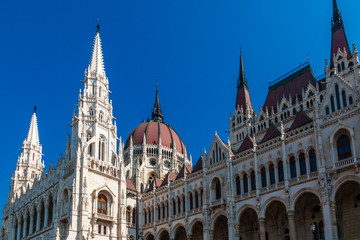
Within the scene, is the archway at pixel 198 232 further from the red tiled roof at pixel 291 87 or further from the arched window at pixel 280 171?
the red tiled roof at pixel 291 87

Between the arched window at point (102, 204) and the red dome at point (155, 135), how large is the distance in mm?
27100

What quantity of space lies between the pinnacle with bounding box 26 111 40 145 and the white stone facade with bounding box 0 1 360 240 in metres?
11.2

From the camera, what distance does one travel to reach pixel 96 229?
48.1 meters

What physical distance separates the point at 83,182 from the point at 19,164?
3156 centimetres

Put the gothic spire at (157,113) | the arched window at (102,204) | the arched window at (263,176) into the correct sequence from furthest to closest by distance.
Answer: the gothic spire at (157,113), the arched window at (102,204), the arched window at (263,176)

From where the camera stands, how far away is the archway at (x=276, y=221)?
40.6 metres

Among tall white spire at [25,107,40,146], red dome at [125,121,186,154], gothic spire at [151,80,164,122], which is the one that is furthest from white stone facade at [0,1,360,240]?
gothic spire at [151,80,164,122]

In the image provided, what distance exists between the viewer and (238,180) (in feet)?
144

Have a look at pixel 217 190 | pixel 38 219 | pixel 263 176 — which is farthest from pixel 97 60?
pixel 263 176

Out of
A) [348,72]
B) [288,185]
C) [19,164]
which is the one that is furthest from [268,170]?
[19,164]

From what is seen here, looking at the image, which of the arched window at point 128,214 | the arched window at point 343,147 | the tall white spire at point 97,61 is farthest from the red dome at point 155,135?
the arched window at point 343,147

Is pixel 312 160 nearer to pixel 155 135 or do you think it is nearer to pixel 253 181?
pixel 253 181

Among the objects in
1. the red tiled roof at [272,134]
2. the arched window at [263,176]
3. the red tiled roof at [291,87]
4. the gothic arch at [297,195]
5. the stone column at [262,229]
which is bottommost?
the stone column at [262,229]

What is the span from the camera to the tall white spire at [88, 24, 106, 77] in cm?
5950
